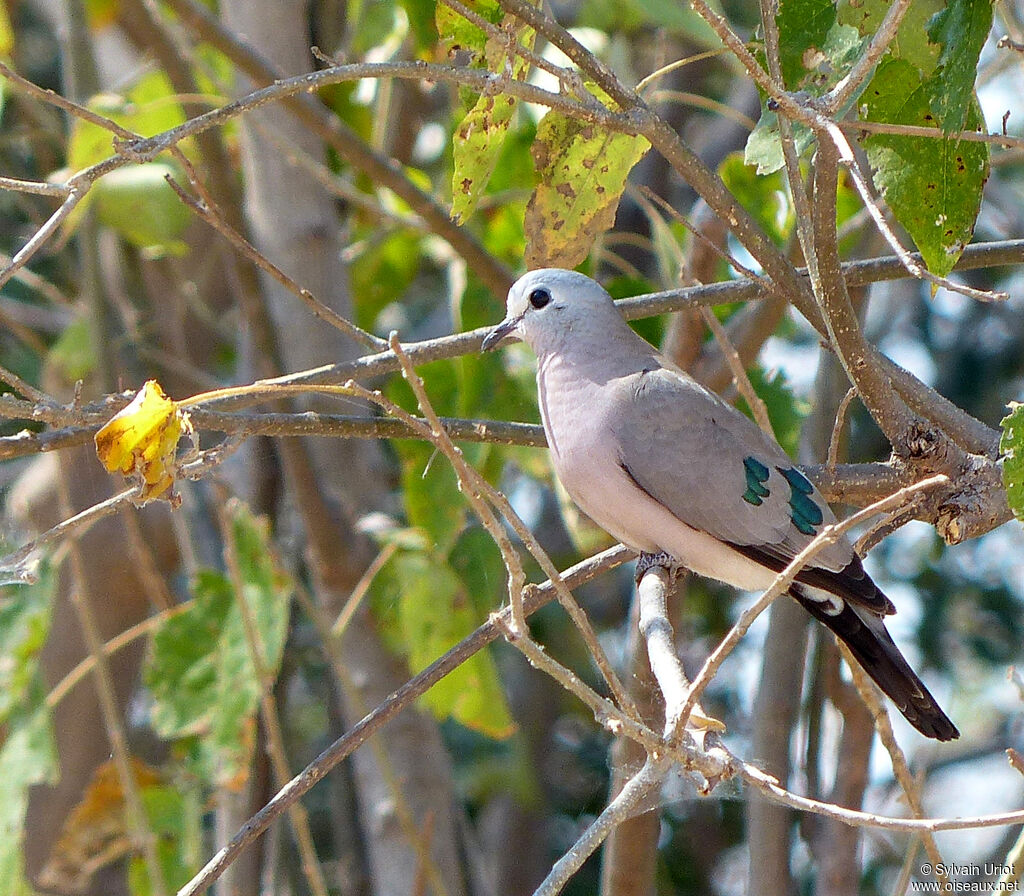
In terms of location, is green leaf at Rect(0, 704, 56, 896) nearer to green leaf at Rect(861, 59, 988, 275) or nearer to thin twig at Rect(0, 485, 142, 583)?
thin twig at Rect(0, 485, 142, 583)

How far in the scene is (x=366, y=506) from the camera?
392 centimetres

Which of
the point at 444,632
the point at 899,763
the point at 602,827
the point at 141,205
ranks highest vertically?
the point at 141,205

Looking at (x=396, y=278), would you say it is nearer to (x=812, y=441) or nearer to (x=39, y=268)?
(x=812, y=441)

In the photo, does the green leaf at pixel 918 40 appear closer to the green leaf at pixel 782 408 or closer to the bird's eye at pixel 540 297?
the bird's eye at pixel 540 297

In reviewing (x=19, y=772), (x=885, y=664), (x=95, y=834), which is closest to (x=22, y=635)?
(x=19, y=772)

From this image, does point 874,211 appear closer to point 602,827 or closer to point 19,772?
point 602,827

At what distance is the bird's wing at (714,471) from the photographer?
2.43 m

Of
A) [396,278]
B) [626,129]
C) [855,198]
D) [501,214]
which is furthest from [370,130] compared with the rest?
[626,129]

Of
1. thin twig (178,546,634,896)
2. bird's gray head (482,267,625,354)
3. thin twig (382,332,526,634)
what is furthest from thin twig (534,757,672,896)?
bird's gray head (482,267,625,354)

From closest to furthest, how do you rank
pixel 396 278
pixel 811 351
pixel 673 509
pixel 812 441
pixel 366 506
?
pixel 673 509 → pixel 812 441 → pixel 366 506 → pixel 396 278 → pixel 811 351

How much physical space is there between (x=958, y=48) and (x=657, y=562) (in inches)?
41.1

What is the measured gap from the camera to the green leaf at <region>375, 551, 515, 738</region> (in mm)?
3393

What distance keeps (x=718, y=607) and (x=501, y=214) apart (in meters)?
2.20

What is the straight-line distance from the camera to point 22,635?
3295 millimetres
